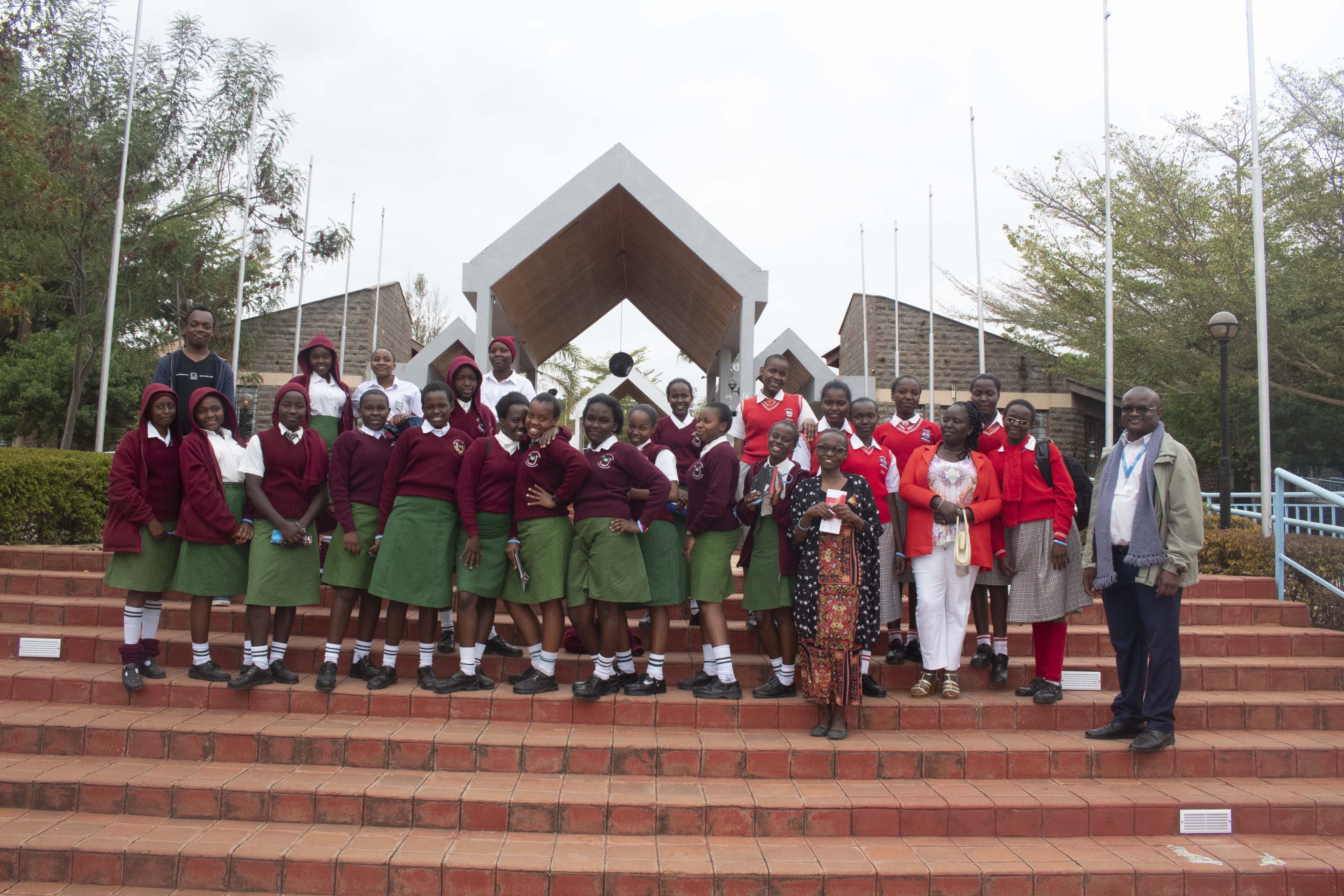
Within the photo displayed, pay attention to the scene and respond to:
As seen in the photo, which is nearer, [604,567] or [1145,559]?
[1145,559]

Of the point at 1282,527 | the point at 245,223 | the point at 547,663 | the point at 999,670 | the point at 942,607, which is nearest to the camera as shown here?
the point at 547,663

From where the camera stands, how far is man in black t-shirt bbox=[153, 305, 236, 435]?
18.4ft

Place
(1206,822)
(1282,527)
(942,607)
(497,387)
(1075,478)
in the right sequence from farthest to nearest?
(1282,527)
(497,387)
(1075,478)
(942,607)
(1206,822)

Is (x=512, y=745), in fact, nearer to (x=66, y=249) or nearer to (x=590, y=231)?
(x=590, y=231)

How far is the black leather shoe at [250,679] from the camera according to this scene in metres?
5.00

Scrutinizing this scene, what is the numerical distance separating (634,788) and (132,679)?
10.3 ft

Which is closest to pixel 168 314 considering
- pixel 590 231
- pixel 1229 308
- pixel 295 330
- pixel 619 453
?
pixel 295 330

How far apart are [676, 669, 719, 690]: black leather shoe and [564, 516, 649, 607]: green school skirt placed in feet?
2.27

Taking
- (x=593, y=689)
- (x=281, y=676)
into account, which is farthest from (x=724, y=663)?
(x=281, y=676)

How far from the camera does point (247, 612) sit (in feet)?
16.8

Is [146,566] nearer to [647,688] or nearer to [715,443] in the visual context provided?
[647,688]

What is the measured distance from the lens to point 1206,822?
438cm

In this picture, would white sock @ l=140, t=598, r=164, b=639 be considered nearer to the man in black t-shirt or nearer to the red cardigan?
the man in black t-shirt

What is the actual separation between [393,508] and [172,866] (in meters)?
2.14
